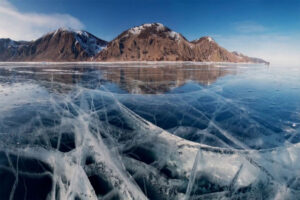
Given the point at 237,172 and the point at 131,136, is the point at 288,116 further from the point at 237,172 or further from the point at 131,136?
the point at 131,136

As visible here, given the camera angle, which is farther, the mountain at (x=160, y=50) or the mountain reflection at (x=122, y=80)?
the mountain at (x=160, y=50)

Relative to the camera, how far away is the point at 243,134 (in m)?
4.74

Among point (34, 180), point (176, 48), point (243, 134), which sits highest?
point (176, 48)

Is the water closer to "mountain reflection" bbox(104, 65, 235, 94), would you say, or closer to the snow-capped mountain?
"mountain reflection" bbox(104, 65, 235, 94)

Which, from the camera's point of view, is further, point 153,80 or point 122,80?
point 153,80

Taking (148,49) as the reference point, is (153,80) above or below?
below

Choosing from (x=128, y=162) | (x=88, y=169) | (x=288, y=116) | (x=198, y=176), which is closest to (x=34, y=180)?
(x=88, y=169)

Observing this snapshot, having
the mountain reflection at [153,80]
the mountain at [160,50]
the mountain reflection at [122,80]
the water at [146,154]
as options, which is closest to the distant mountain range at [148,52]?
the mountain at [160,50]

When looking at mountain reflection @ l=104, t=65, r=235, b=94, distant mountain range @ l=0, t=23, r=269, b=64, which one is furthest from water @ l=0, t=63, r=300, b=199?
distant mountain range @ l=0, t=23, r=269, b=64

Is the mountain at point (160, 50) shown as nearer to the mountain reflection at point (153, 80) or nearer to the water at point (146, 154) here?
the mountain reflection at point (153, 80)

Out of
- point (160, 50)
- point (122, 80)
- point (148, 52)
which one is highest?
point (160, 50)

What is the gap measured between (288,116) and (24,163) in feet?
28.2

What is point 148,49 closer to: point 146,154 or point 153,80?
point 153,80

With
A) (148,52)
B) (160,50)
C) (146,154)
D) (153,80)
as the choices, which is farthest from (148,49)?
(146,154)
